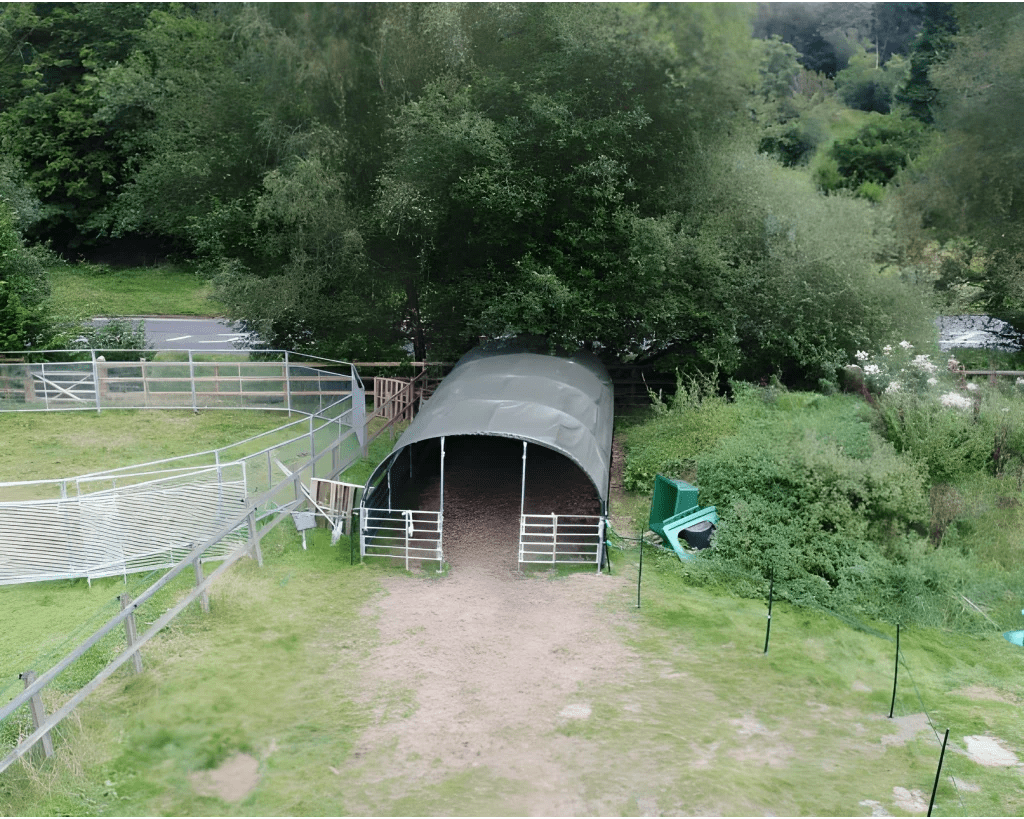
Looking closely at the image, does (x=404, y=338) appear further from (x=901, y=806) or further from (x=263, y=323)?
(x=901, y=806)

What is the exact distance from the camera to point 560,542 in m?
14.6

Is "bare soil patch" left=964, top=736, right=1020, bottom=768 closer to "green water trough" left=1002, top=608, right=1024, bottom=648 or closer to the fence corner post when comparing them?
"green water trough" left=1002, top=608, right=1024, bottom=648

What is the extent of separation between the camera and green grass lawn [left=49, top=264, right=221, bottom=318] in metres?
37.0

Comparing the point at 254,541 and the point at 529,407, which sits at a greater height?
the point at 529,407

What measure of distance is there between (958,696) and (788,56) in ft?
48.7

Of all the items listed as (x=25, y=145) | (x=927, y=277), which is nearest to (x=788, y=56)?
(x=927, y=277)

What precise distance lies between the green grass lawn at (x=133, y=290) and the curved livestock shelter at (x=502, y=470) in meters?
20.5

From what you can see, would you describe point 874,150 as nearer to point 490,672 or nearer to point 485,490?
point 485,490

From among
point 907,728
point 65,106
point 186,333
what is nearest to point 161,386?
point 186,333

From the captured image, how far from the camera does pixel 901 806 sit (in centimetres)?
836

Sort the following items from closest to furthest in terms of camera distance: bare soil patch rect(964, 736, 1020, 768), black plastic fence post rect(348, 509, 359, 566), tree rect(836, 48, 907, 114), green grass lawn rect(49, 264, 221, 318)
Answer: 1. bare soil patch rect(964, 736, 1020, 768)
2. black plastic fence post rect(348, 509, 359, 566)
3. tree rect(836, 48, 907, 114)
4. green grass lawn rect(49, 264, 221, 318)

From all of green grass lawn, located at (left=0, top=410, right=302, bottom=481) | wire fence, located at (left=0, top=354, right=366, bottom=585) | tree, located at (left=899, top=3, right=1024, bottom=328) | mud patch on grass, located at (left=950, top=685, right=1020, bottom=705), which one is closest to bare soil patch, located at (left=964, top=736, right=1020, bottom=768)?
mud patch on grass, located at (left=950, top=685, right=1020, bottom=705)

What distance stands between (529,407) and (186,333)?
22442mm

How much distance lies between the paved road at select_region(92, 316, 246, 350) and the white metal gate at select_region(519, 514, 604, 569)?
17791mm
